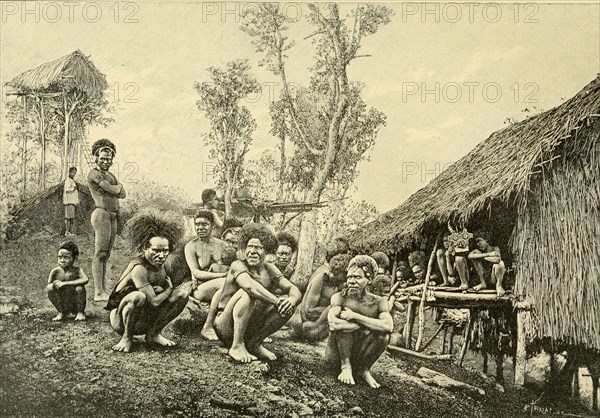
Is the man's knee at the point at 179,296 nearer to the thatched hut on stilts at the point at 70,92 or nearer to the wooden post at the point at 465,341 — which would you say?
the thatched hut on stilts at the point at 70,92

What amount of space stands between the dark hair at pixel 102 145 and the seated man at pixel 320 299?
2.41 metres

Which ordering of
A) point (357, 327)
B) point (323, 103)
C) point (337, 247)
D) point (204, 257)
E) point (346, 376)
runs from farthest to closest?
point (323, 103) < point (337, 247) < point (204, 257) < point (357, 327) < point (346, 376)

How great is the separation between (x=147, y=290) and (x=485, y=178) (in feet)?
11.4

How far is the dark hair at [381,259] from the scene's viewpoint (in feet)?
22.6

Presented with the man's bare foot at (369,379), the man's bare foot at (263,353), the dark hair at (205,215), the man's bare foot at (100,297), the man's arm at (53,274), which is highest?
the dark hair at (205,215)

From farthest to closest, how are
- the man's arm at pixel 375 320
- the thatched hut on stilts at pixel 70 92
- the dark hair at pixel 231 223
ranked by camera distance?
the thatched hut on stilts at pixel 70 92
the dark hair at pixel 231 223
the man's arm at pixel 375 320

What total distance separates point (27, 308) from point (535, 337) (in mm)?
4901

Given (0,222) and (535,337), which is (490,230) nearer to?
(535,337)

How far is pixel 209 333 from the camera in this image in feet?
21.4

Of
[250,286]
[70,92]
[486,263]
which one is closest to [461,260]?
[486,263]

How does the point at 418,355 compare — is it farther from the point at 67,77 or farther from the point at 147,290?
the point at 67,77

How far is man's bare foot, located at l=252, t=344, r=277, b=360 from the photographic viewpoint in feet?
21.2

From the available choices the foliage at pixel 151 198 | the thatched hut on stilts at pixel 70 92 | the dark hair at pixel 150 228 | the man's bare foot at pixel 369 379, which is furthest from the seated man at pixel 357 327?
the thatched hut on stilts at pixel 70 92

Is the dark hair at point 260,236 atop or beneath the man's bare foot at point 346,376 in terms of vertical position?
atop
